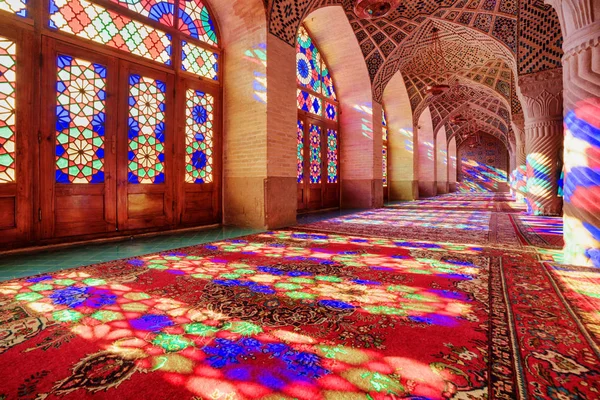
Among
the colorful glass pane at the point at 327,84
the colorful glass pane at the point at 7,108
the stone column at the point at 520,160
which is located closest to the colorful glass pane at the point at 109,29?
the colorful glass pane at the point at 7,108

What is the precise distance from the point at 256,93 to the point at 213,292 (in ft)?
13.5

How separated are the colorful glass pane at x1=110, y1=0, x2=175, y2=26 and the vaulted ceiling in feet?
5.30

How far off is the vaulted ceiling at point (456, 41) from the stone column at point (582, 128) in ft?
12.1

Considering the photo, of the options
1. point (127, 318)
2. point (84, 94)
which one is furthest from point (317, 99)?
point (127, 318)

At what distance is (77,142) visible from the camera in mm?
3891

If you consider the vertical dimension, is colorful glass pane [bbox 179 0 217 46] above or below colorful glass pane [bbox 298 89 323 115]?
above

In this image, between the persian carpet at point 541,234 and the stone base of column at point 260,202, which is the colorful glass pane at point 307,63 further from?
the persian carpet at point 541,234

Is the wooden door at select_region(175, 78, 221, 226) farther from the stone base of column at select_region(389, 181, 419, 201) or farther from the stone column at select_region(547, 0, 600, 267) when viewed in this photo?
the stone base of column at select_region(389, 181, 419, 201)

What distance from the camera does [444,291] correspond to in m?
2.11

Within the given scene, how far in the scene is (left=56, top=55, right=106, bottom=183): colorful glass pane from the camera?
148 inches

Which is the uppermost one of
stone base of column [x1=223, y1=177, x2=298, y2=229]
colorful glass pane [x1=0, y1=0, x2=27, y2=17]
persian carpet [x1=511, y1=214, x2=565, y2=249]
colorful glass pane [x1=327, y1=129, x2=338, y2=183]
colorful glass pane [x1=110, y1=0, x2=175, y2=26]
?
colorful glass pane [x1=110, y1=0, x2=175, y2=26]

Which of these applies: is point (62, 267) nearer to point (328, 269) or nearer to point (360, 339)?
point (328, 269)

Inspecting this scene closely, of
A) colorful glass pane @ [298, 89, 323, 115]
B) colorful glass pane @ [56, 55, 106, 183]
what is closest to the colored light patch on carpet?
colorful glass pane @ [56, 55, 106, 183]

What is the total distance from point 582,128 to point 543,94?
15.5 feet
